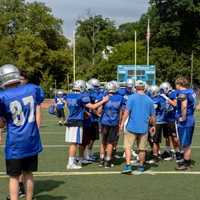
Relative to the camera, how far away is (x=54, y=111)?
2577cm

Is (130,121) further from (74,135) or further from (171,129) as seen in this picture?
(171,129)

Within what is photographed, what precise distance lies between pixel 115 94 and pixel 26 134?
509cm

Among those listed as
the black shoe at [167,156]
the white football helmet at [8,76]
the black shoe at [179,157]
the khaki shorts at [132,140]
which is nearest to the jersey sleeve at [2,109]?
the white football helmet at [8,76]

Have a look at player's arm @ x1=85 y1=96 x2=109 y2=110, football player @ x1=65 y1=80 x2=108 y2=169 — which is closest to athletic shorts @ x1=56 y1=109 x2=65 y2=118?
player's arm @ x1=85 y1=96 x2=109 y2=110

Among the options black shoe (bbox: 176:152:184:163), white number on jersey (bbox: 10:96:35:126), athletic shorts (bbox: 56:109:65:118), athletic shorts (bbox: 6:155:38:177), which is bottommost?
athletic shorts (bbox: 56:109:65:118)

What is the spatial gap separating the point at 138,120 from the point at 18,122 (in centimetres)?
415

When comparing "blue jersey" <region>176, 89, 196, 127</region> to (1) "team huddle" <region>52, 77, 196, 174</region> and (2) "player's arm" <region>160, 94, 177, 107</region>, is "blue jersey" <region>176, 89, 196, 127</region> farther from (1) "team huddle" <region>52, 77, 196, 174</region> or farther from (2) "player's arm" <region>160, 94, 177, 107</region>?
(2) "player's arm" <region>160, 94, 177, 107</region>

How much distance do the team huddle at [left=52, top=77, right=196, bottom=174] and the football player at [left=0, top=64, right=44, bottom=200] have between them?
3810mm

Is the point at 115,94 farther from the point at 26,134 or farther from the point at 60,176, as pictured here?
the point at 26,134

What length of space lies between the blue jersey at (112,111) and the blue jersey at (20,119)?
188 inches

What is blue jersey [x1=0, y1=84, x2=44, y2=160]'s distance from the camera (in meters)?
7.23

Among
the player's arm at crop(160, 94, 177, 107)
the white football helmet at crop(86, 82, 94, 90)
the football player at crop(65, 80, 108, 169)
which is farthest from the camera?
the white football helmet at crop(86, 82, 94, 90)

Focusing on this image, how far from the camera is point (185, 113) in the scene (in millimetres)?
11375

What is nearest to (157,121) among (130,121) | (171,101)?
(171,101)
